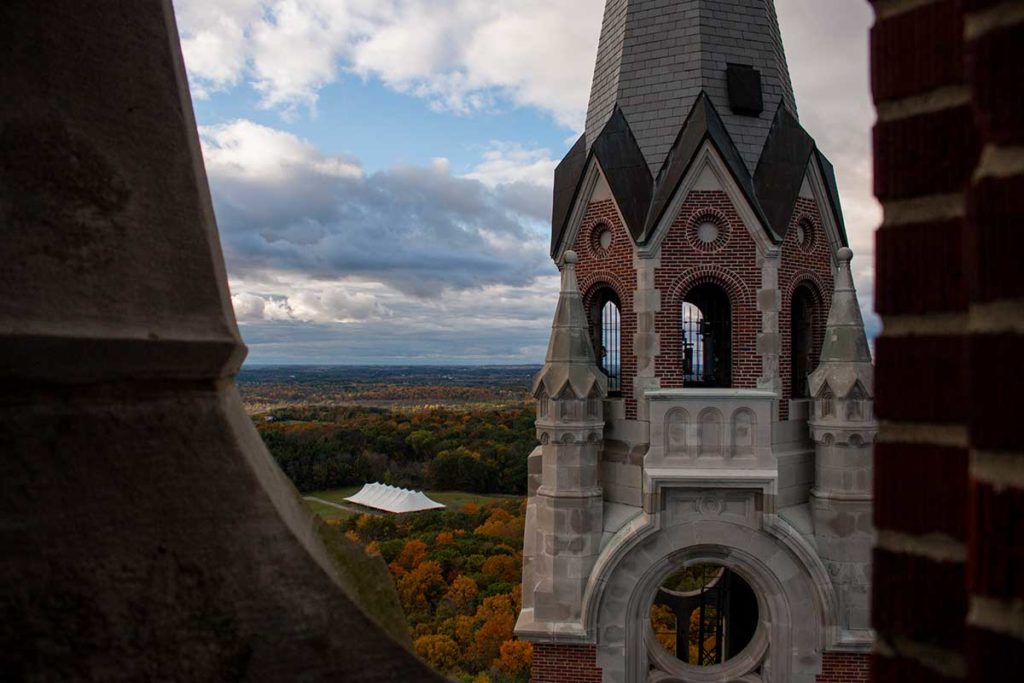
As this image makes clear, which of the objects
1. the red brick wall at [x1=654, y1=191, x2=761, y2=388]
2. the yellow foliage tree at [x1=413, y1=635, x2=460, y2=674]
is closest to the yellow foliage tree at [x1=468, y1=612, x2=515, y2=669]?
the yellow foliage tree at [x1=413, y1=635, x2=460, y2=674]

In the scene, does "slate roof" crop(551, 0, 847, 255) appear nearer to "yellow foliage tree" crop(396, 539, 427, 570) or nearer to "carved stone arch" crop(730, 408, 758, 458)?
"carved stone arch" crop(730, 408, 758, 458)

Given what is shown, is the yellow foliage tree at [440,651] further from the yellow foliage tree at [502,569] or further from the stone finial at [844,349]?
the stone finial at [844,349]

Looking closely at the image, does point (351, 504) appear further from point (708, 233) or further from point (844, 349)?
point (844, 349)

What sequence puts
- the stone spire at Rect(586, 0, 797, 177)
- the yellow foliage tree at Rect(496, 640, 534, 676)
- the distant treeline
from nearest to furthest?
the stone spire at Rect(586, 0, 797, 177)
the yellow foliage tree at Rect(496, 640, 534, 676)
the distant treeline

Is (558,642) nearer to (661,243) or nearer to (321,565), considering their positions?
(661,243)

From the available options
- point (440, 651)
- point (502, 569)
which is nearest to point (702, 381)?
point (440, 651)

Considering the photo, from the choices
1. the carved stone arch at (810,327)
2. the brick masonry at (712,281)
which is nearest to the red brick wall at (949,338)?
the brick masonry at (712,281)
